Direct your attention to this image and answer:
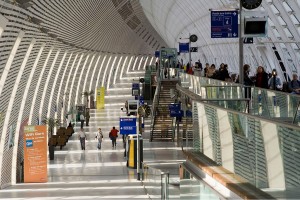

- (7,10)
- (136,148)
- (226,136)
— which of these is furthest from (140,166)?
(226,136)

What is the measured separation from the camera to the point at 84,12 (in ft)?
153

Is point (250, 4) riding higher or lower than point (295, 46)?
lower

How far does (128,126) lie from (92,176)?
10.0 ft

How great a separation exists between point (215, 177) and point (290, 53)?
113ft

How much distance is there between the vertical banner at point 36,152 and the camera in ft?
110

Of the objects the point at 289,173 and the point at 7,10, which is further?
the point at 7,10

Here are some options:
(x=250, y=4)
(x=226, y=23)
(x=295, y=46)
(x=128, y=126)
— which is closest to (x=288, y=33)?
(x=295, y=46)

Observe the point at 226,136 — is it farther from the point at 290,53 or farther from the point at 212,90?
the point at 290,53

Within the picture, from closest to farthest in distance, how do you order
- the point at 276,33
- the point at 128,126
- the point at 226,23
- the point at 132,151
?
the point at 226,23, the point at 132,151, the point at 128,126, the point at 276,33

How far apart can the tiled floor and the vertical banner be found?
2.04ft

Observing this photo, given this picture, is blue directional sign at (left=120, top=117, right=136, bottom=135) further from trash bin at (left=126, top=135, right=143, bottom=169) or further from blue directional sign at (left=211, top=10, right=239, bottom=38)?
blue directional sign at (left=211, top=10, right=239, bottom=38)

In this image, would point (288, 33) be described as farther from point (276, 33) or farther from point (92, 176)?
point (92, 176)

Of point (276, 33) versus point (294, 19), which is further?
point (276, 33)

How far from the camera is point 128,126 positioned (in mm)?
37531
